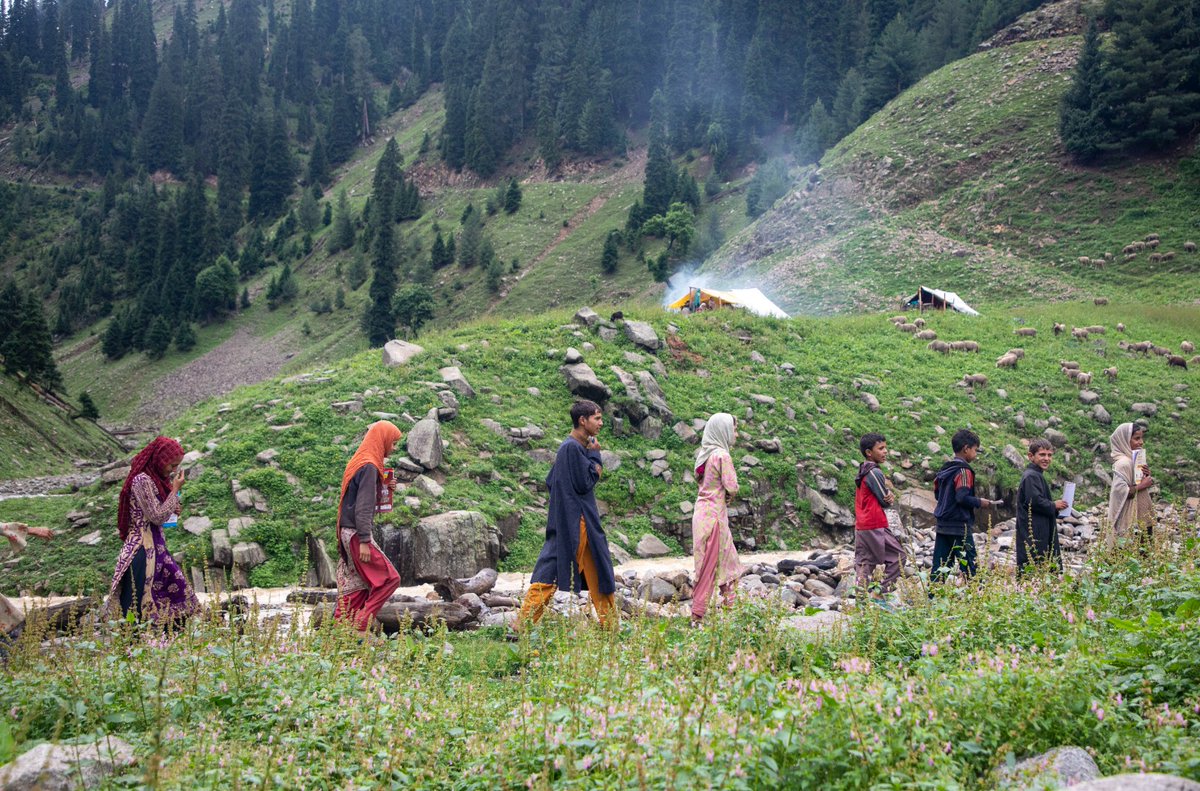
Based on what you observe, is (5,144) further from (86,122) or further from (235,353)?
(235,353)

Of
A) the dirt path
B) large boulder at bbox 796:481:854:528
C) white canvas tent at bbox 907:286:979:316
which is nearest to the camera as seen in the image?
large boulder at bbox 796:481:854:528

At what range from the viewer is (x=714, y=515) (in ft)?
25.7

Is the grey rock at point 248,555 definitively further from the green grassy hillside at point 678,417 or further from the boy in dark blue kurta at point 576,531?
the boy in dark blue kurta at point 576,531

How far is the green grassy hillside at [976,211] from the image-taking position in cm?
3462

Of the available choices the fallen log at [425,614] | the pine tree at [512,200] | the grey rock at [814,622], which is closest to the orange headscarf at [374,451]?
the fallen log at [425,614]

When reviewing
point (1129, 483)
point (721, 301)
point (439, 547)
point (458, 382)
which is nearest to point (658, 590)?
point (439, 547)

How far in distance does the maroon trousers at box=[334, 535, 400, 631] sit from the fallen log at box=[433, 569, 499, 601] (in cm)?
235

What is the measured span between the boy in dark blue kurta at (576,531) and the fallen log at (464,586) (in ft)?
8.58

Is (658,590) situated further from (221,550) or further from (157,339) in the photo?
(157,339)

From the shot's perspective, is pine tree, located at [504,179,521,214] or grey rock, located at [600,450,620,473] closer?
grey rock, located at [600,450,620,473]

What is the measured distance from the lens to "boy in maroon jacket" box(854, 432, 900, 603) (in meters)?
7.99

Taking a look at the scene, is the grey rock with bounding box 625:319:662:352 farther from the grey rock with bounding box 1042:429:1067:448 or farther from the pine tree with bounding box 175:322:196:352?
the pine tree with bounding box 175:322:196:352

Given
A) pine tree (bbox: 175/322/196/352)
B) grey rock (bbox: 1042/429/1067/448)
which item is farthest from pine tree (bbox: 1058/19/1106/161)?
pine tree (bbox: 175/322/196/352)

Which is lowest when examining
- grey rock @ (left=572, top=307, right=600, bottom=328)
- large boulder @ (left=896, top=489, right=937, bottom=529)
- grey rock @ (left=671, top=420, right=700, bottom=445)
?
large boulder @ (left=896, top=489, right=937, bottom=529)
